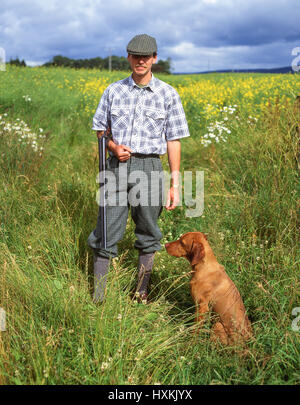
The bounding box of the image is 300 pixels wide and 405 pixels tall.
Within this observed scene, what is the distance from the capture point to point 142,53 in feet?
8.79

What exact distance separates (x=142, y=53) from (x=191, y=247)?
4.52 feet

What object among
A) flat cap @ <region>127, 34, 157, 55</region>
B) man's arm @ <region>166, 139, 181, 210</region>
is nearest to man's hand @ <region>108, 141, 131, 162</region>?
man's arm @ <region>166, 139, 181, 210</region>

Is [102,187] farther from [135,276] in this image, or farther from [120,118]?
[135,276]

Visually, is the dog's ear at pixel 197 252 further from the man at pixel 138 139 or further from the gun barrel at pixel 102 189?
the gun barrel at pixel 102 189

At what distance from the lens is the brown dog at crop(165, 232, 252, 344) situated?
2461 mm

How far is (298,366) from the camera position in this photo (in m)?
2.15

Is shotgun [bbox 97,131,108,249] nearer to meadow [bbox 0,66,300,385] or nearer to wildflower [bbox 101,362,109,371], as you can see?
meadow [bbox 0,66,300,385]

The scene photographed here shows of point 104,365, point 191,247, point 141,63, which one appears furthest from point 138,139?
point 104,365

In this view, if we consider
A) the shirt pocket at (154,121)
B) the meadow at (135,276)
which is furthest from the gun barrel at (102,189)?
the shirt pocket at (154,121)

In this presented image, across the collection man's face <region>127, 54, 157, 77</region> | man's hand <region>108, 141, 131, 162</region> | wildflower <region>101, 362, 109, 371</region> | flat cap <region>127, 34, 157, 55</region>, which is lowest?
wildflower <region>101, 362, 109, 371</region>

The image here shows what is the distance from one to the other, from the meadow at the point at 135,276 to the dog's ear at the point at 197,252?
228 mm

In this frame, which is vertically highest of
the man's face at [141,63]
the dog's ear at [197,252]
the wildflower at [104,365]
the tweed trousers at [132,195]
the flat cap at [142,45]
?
the flat cap at [142,45]

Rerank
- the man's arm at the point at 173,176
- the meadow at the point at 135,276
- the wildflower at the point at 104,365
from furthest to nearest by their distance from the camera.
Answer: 1. the man's arm at the point at 173,176
2. the meadow at the point at 135,276
3. the wildflower at the point at 104,365

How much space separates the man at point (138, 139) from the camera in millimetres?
2793
